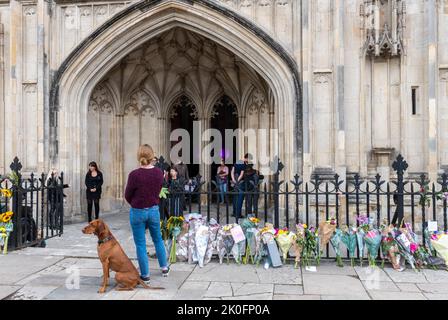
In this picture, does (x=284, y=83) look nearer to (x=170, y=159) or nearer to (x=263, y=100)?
(x=263, y=100)

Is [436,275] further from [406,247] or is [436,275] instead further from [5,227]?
[5,227]

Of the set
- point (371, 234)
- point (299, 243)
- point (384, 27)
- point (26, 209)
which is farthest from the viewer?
point (384, 27)

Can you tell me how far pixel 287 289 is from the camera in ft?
15.3

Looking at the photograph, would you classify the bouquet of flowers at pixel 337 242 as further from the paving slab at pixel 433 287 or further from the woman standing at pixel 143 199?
the woman standing at pixel 143 199

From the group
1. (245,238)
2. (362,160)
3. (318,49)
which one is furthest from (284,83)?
(245,238)

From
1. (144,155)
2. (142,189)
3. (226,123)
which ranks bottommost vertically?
(142,189)

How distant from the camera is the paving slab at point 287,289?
454cm

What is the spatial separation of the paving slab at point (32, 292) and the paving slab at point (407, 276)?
3874mm

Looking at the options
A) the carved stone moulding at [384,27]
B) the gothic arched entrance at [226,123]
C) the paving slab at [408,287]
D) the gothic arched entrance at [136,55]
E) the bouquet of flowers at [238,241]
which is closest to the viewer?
the paving slab at [408,287]

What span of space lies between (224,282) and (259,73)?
644 centimetres

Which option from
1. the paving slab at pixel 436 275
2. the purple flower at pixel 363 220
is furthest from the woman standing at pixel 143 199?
the paving slab at pixel 436 275

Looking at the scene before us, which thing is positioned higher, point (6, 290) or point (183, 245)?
point (183, 245)

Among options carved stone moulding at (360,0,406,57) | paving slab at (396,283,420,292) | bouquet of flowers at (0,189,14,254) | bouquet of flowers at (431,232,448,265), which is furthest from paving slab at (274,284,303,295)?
carved stone moulding at (360,0,406,57)

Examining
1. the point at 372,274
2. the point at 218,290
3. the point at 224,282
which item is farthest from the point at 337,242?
Answer: the point at 218,290
